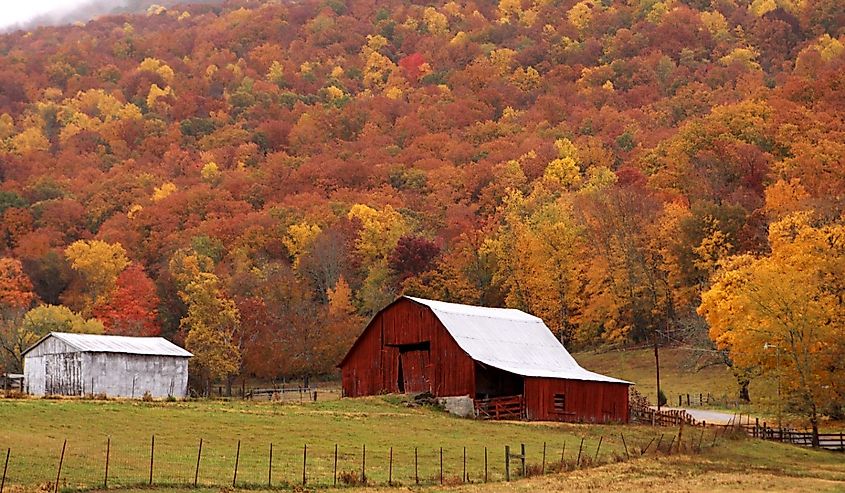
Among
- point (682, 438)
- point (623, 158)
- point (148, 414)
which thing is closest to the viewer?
point (148, 414)

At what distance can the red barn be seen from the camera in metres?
63.9

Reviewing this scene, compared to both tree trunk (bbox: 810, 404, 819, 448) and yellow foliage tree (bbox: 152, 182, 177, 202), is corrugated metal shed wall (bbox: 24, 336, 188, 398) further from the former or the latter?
yellow foliage tree (bbox: 152, 182, 177, 202)

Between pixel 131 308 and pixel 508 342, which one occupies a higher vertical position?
pixel 131 308

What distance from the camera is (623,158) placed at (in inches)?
6043

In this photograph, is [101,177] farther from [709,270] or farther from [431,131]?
[709,270]

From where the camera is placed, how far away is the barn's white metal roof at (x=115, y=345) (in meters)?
67.6

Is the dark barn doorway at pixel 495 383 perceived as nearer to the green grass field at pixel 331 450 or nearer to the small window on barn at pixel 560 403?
the small window on barn at pixel 560 403

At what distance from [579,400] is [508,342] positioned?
6.80 metres

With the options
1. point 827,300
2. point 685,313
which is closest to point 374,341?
point 827,300

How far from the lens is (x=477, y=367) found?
64562mm

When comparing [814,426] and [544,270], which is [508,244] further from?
[814,426]

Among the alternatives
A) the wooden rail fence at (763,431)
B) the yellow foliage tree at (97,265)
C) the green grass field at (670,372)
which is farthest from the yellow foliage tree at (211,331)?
the wooden rail fence at (763,431)

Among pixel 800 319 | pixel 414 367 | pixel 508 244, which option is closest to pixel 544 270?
pixel 508 244

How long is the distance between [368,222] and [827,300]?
67.0 metres
